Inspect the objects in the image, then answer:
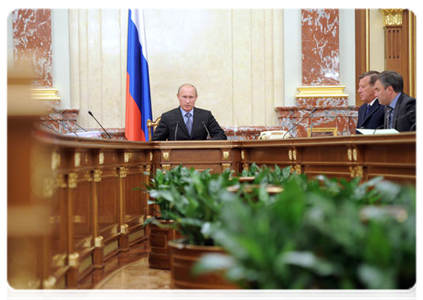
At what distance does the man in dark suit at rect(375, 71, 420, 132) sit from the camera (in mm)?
4801

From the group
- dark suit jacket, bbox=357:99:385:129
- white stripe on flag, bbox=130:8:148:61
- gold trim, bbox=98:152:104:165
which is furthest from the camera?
white stripe on flag, bbox=130:8:148:61

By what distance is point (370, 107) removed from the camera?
20.3 ft

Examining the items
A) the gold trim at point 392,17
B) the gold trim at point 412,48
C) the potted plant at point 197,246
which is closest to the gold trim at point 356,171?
the potted plant at point 197,246

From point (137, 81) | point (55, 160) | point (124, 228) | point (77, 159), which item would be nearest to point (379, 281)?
point (55, 160)

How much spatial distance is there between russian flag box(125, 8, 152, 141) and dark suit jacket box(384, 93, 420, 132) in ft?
12.6

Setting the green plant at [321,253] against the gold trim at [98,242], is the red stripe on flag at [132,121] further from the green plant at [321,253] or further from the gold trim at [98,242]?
the green plant at [321,253]

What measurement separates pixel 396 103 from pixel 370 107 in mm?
1189

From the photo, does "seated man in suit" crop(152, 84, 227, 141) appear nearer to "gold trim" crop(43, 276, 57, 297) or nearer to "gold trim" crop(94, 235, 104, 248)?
"gold trim" crop(94, 235, 104, 248)

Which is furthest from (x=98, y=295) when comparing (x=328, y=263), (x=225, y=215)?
(x=328, y=263)

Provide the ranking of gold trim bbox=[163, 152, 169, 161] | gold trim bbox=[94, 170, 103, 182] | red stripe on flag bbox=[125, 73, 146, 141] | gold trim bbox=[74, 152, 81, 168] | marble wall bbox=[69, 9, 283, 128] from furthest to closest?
marble wall bbox=[69, 9, 283, 128], red stripe on flag bbox=[125, 73, 146, 141], gold trim bbox=[163, 152, 169, 161], gold trim bbox=[94, 170, 103, 182], gold trim bbox=[74, 152, 81, 168]

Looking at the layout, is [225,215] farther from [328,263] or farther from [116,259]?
[116,259]

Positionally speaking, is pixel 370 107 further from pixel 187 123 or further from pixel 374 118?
pixel 187 123

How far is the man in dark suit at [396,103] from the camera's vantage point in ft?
15.8

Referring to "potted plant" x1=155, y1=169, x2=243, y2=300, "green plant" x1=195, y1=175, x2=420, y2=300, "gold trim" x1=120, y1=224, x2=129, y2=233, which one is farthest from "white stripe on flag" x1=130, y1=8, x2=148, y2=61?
"green plant" x1=195, y1=175, x2=420, y2=300
